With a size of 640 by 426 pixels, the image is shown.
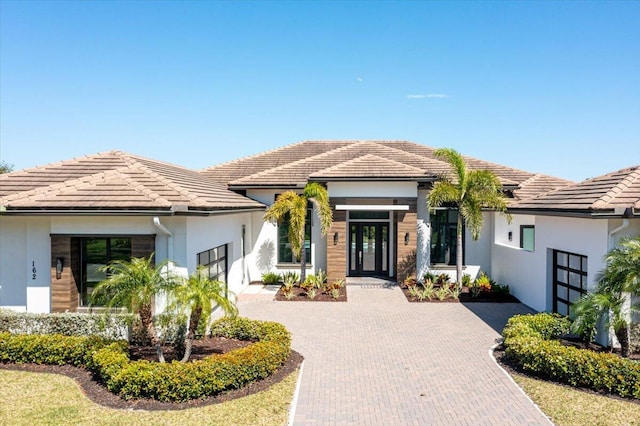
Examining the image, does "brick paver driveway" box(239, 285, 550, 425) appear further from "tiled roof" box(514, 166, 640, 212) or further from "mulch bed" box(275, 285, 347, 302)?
"tiled roof" box(514, 166, 640, 212)

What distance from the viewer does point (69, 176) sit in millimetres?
13641

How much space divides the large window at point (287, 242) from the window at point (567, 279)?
1086 cm

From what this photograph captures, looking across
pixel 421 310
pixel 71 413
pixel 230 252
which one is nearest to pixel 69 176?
pixel 230 252

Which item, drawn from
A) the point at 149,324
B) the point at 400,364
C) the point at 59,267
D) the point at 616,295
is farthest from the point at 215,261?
the point at 616,295

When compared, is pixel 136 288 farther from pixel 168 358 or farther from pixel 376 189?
pixel 376 189

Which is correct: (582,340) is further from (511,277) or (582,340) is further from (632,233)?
(511,277)

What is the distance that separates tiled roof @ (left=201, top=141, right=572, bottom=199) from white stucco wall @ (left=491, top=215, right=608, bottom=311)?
4.30m

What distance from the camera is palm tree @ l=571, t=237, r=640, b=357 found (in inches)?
364

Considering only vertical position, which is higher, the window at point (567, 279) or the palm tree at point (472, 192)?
the palm tree at point (472, 192)

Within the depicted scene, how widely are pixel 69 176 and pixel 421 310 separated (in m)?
13.0

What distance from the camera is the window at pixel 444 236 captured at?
2033cm

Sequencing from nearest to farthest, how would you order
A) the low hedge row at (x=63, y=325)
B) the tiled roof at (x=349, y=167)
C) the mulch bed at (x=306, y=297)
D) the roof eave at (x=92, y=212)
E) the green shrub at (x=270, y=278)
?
the low hedge row at (x=63, y=325), the roof eave at (x=92, y=212), the mulch bed at (x=306, y=297), the tiled roof at (x=349, y=167), the green shrub at (x=270, y=278)

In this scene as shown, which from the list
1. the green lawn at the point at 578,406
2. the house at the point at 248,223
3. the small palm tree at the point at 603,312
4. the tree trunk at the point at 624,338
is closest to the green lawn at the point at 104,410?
the house at the point at 248,223

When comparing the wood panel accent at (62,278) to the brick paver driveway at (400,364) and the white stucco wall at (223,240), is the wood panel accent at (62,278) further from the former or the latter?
the brick paver driveway at (400,364)
